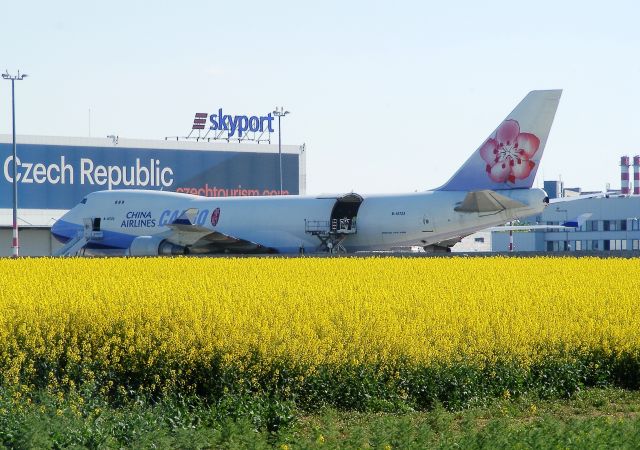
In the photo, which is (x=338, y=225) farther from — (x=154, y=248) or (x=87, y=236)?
(x=87, y=236)

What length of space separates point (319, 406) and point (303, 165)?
78873 millimetres

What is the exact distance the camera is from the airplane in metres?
45.5

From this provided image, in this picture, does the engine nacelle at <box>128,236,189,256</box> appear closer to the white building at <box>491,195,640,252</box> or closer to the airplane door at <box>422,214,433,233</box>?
the airplane door at <box>422,214,433,233</box>

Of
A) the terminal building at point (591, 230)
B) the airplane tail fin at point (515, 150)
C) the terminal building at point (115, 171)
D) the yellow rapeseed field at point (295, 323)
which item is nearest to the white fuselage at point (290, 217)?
the airplane tail fin at point (515, 150)

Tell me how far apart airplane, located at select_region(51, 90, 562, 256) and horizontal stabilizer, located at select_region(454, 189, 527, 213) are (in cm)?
5

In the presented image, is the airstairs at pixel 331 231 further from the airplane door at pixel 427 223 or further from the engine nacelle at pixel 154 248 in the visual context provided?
the engine nacelle at pixel 154 248

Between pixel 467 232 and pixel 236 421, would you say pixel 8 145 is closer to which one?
pixel 467 232

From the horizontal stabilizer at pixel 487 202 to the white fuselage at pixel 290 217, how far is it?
25cm

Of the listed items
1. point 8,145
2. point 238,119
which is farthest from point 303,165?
point 8,145

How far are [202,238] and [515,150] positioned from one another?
15587 mm

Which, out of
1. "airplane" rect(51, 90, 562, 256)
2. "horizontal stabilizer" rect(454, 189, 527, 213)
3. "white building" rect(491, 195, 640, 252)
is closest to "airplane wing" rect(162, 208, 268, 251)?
"airplane" rect(51, 90, 562, 256)

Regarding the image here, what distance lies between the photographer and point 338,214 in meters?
50.7

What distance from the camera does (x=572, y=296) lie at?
22828 millimetres

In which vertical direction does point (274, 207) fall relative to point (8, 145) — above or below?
below
